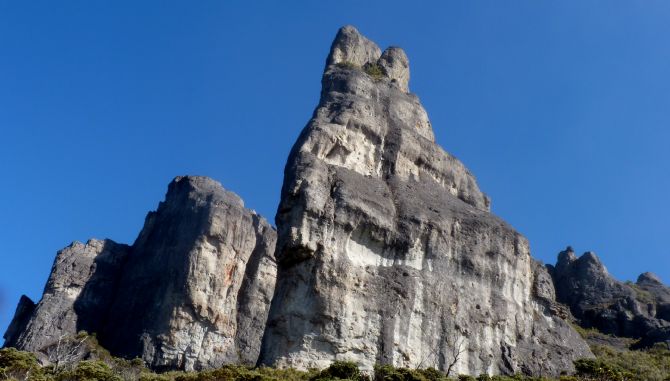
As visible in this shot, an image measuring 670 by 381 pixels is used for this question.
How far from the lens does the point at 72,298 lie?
9838 cm

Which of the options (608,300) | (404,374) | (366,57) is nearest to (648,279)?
(608,300)

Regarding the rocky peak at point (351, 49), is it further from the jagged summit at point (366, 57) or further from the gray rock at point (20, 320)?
the gray rock at point (20, 320)

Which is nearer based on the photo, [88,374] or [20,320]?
[88,374]

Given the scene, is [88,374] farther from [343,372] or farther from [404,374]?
[404,374]

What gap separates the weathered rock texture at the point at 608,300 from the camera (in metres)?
79.9

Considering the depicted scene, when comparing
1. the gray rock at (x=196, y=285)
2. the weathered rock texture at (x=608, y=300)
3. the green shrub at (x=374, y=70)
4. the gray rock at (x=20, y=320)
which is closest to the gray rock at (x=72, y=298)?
the gray rock at (x=20, y=320)

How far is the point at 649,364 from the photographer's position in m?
64.9

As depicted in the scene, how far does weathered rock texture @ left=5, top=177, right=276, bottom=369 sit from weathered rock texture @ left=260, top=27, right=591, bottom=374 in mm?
32811

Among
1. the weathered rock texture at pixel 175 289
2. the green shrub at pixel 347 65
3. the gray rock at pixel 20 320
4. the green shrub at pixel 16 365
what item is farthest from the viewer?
the gray rock at pixel 20 320

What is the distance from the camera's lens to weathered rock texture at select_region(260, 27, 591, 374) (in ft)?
173

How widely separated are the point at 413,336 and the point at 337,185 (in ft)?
37.0

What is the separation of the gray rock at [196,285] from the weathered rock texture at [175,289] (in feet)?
0.38

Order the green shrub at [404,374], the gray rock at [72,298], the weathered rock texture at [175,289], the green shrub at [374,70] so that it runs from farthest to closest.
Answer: the gray rock at [72,298] → the weathered rock texture at [175,289] → the green shrub at [374,70] → the green shrub at [404,374]

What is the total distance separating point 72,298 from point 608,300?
59.3m
